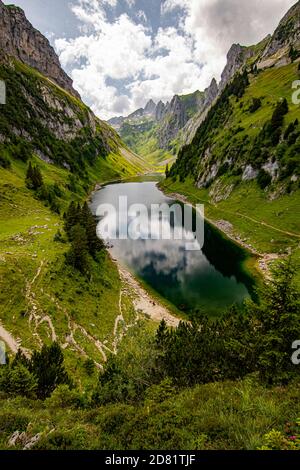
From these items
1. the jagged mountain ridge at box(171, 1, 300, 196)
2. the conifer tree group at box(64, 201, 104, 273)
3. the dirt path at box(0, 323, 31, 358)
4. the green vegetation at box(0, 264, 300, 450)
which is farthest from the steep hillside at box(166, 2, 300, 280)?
the dirt path at box(0, 323, 31, 358)

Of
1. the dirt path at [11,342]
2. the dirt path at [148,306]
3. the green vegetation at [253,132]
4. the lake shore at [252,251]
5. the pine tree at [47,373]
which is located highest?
the green vegetation at [253,132]

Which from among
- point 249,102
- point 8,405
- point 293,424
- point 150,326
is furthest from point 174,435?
point 249,102

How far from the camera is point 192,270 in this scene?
57.0 m

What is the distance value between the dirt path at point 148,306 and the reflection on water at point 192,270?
267 cm

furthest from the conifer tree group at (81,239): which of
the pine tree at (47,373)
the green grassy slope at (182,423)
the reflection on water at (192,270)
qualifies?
the green grassy slope at (182,423)

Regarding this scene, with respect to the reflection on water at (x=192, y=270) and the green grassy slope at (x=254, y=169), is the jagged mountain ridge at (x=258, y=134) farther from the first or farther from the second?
the reflection on water at (x=192, y=270)

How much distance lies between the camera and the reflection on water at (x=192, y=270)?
1829 inches

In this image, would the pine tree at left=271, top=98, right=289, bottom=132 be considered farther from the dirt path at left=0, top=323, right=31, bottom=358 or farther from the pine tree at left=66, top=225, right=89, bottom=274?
the dirt path at left=0, top=323, right=31, bottom=358

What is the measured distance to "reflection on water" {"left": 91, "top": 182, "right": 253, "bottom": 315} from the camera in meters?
46.5

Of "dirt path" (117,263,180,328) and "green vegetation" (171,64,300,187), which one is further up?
"green vegetation" (171,64,300,187)

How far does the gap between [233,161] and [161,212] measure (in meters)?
A: 36.6

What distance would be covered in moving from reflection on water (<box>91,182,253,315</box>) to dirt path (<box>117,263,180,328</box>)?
2667 millimetres

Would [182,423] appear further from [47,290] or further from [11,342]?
[47,290]

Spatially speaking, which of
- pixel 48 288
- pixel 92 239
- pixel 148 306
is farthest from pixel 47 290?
pixel 92 239
